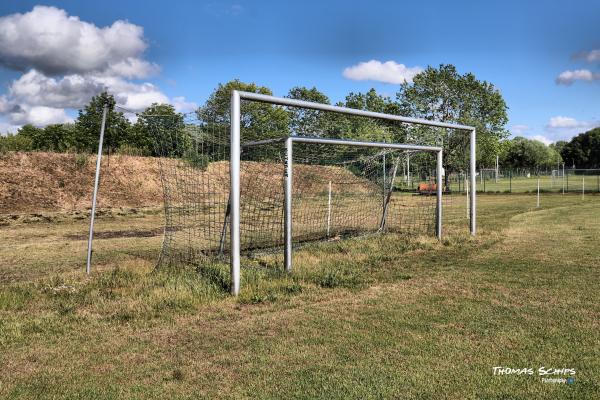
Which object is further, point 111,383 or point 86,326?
point 86,326

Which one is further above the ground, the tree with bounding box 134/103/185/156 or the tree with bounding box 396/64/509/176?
the tree with bounding box 396/64/509/176

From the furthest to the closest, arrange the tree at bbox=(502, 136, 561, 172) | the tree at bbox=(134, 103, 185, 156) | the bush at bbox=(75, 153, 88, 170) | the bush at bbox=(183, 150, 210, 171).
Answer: the tree at bbox=(502, 136, 561, 172) < the bush at bbox=(75, 153, 88, 170) < the bush at bbox=(183, 150, 210, 171) < the tree at bbox=(134, 103, 185, 156)

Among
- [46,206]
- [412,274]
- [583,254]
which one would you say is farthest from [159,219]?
[583,254]

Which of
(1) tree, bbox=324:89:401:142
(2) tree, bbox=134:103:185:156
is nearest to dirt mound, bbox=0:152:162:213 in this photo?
(1) tree, bbox=324:89:401:142

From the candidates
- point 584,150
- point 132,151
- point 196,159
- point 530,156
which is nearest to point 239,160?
point 196,159

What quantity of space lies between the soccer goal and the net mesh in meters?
0.03

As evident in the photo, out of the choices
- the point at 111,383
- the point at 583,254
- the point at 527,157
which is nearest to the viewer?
Answer: the point at 111,383

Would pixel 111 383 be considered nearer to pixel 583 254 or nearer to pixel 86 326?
pixel 86 326

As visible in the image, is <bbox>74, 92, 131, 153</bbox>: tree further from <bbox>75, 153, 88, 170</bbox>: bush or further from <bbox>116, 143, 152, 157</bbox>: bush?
<bbox>75, 153, 88, 170</bbox>: bush

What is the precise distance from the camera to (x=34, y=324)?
16.5ft

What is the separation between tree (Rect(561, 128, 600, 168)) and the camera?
348 feet

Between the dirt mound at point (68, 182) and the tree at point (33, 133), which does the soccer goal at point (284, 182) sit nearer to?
the dirt mound at point (68, 182)

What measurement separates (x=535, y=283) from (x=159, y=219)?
565 inches

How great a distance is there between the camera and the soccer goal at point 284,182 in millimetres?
7492
